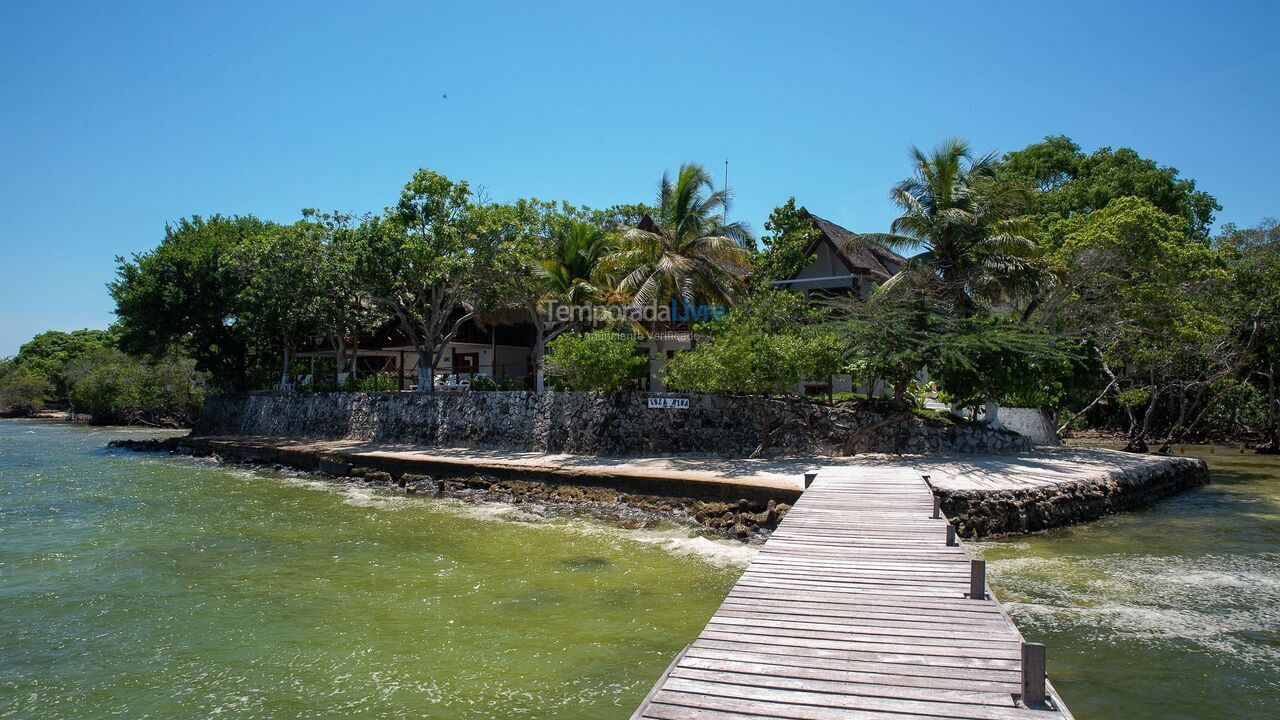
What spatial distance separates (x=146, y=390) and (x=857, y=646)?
158 ft

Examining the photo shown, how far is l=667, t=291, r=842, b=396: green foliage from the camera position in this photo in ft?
58.0

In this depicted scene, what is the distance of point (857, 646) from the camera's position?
5512mm

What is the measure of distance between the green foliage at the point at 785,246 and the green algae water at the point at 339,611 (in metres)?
13.8

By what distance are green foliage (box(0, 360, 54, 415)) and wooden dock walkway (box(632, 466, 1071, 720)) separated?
6934 cm

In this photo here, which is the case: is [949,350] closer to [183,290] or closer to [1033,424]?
[1033,424]

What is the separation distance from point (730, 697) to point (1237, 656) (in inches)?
263

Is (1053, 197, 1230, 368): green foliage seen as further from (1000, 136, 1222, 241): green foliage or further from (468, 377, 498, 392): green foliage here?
(468, 377, 498, 392): green foliage

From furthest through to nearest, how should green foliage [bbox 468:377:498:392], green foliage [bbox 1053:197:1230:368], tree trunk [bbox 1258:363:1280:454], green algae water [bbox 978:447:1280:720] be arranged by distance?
tree trunk [bbox 1258:363:1280:454] < green foliage [bbox 468:377:498:392] < green foliage [bbox 1053:197:1230:368] < green algae water [bbox 978:447:1280:720]

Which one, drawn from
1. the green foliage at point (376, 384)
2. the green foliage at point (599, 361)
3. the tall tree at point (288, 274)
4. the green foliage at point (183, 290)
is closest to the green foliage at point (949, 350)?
the green foliage at point (599, 361)

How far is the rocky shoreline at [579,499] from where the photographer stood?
13.8m

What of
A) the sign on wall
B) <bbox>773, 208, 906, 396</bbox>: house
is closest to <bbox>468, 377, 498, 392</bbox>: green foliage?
the sign on wall

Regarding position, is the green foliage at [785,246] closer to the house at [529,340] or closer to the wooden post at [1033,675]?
the house at [529,340]

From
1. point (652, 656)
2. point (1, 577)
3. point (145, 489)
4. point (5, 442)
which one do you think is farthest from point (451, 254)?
point (5, 442)

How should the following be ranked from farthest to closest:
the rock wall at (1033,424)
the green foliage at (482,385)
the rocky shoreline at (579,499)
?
the green foliage at (482,385) → the rock wall at (1033,424) → the rocky shoreline at (579,499)
